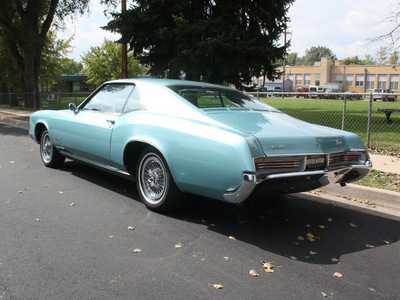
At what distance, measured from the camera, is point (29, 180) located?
21.0 feet

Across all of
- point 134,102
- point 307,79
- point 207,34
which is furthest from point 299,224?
point 307,79

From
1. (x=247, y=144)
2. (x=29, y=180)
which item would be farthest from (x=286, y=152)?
(x=29, y=180)

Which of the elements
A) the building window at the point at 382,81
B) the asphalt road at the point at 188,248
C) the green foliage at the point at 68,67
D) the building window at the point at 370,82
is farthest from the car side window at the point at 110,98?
the building window at the point at 370,82

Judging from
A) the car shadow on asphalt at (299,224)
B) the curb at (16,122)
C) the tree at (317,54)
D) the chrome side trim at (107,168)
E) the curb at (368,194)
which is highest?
the tree at (317,54)

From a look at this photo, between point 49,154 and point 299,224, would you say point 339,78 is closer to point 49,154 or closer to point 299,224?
point 49,154

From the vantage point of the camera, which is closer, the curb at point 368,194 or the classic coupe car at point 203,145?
the classic coupe car at point 203,145

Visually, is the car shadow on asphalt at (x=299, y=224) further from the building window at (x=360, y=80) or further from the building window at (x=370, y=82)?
the building window at (x=360, y=80)

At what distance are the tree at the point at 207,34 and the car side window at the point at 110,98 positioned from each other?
9.78 meters

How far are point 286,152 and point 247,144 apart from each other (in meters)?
0.46

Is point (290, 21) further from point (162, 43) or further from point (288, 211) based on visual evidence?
point (288, 211)

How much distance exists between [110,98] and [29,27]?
2058cm

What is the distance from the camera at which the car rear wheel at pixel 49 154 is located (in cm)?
711

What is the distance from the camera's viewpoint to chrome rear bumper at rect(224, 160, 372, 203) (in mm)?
3850

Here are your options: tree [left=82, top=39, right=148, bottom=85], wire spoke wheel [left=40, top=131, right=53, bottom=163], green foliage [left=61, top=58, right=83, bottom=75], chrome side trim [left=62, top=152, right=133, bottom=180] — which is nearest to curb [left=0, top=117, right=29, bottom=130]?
wire spoke wheel [left=40, top=131, right=53, bottom=163]
